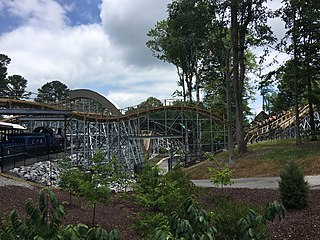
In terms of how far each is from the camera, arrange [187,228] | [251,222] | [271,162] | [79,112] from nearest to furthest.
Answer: [187,228], [251,222], [271,162], [79,112]

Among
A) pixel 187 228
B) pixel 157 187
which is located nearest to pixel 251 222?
pixel 187 228

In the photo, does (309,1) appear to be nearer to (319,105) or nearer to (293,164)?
(319,105)

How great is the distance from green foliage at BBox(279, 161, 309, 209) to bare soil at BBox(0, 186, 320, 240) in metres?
0.28

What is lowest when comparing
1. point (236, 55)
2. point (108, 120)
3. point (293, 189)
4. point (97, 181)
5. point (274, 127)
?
point (293, 189)

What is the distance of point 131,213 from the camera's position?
37.3ft

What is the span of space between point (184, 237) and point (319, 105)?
Answer: 2590 centimetres

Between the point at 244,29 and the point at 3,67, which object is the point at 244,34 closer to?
the point at 244,29

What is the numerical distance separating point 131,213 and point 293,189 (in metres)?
5.05

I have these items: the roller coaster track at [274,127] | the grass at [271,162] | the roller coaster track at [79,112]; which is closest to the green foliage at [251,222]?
the grass at [271,162]

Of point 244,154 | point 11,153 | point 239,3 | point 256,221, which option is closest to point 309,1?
point 239,3

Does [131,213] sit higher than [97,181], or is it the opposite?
[97,181]

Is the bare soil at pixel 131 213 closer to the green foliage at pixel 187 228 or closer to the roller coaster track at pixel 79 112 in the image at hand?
the green foliage at pixel 187 228

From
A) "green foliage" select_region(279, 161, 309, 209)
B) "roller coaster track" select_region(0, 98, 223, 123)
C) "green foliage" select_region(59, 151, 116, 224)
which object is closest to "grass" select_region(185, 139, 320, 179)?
"green foliage" select_region(279, 161, 309, 209)

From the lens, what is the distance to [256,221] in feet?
8.97
